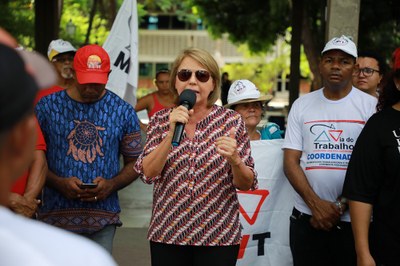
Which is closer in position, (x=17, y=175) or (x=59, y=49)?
(x=17, y=175)

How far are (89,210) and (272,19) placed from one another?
773 inches

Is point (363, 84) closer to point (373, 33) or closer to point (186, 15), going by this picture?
point (373, 33)

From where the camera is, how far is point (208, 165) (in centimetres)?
425

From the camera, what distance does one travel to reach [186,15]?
2217 inches

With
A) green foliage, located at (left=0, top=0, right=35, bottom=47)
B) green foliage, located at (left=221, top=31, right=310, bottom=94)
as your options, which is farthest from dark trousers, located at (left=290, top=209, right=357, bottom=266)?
green foliage, located at (left=221, top=31, right=310, bottom=94)

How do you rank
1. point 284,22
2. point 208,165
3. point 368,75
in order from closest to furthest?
point 208,165
point 368,75
point 284,22

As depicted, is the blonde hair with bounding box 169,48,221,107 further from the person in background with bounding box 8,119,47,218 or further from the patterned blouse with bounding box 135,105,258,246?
the person in background with bounding box 8,119,47,218

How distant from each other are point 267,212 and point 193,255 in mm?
1585

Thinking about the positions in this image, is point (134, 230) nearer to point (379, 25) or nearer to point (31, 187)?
point (31, 187)

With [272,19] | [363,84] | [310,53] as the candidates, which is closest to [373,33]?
[310,53]

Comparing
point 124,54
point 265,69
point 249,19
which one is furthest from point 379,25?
point 265,69

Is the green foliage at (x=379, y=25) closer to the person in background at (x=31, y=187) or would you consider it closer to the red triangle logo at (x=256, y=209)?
the red triangle logo at (x=256, y=209)

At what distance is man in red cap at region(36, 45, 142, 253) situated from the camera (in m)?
4.95

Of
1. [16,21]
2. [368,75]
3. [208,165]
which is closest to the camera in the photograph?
[208,165]
